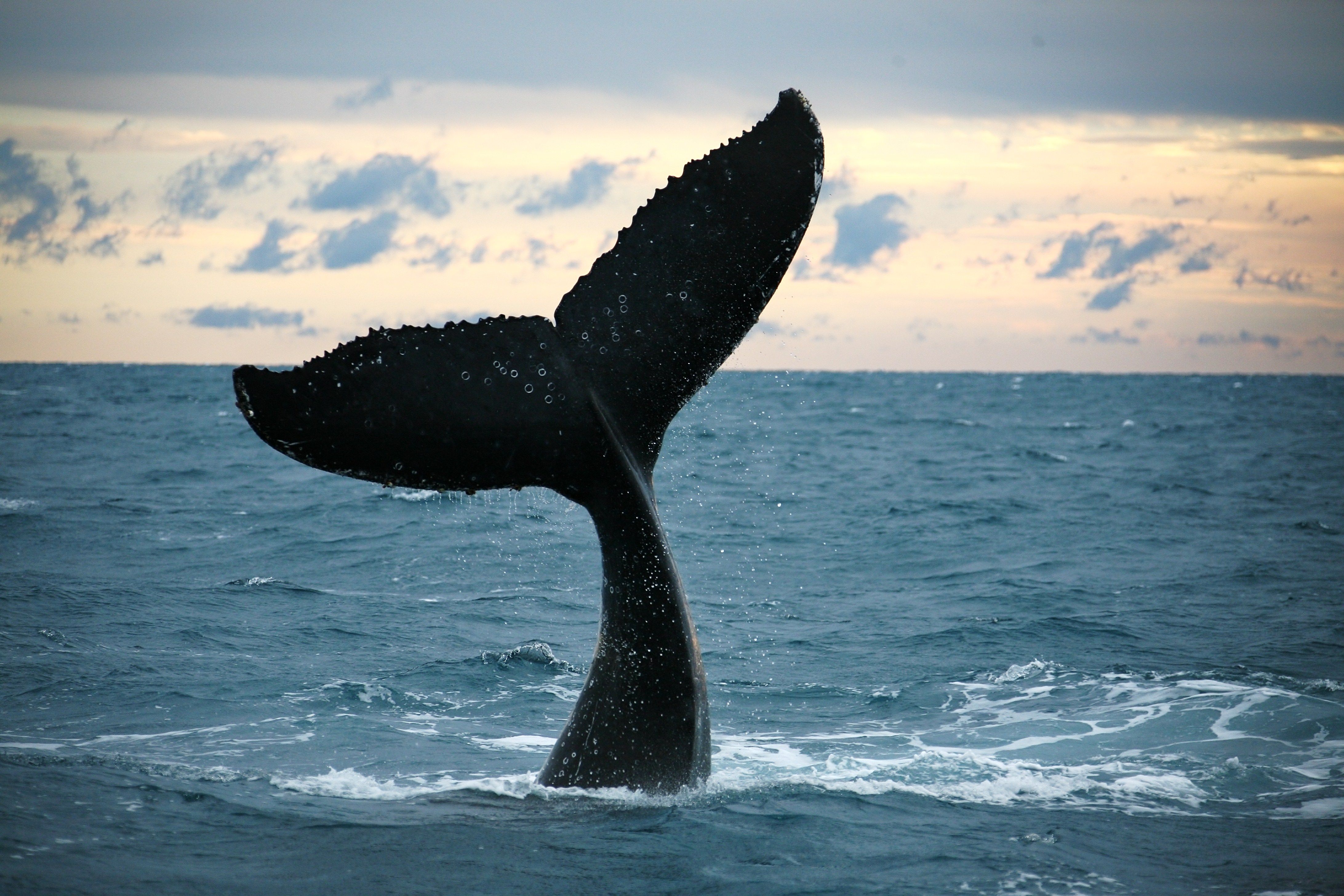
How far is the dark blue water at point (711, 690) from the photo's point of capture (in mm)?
6602

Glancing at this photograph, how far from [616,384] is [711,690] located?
215 inches

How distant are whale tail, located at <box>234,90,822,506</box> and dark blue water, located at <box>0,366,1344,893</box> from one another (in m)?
0.78

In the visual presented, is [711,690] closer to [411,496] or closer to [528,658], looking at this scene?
[528,658]

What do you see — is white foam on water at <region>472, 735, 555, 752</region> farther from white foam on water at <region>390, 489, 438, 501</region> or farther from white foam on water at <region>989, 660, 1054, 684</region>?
white foam on water at <region>390, 489, 438, 501</region>

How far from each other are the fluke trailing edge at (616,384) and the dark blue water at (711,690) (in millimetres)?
697

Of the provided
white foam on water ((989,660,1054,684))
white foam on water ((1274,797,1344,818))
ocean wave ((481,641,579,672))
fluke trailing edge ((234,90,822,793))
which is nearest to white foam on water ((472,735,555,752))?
ocean wave ((481,641,579,672))

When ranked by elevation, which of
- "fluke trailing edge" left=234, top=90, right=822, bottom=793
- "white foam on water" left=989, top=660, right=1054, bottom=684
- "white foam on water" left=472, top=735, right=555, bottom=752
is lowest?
"white foam on water" left=472, top=735, right=555, bottom=752

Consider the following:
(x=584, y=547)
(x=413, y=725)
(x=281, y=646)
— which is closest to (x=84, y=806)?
(x=413, y=725)

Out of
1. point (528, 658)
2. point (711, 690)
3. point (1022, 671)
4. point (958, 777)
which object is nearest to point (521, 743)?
point (711, 690)

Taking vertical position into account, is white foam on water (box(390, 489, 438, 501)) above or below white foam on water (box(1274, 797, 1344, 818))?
above

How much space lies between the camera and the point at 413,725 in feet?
31.6

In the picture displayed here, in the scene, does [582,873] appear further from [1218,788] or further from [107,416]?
[107,416]

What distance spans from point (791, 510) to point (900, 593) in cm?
783

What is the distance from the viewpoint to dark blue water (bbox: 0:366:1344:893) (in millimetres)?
6602
